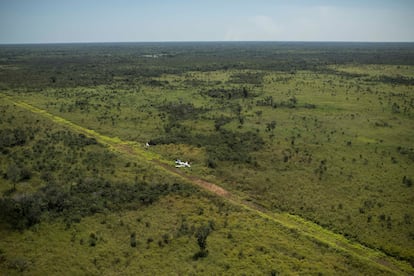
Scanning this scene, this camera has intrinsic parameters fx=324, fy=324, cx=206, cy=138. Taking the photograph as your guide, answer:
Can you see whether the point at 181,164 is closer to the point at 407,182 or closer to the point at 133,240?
the point at 133,240

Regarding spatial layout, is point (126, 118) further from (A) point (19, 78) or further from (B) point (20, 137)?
(A) point (19, 78)

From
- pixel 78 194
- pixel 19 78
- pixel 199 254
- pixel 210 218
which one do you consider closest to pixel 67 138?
pixel 78 194

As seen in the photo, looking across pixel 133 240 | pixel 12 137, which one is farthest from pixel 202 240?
pixel 12 137

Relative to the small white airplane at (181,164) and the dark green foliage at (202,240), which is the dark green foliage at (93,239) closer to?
the dark green foliage at (202,240)

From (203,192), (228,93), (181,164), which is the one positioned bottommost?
(203,192)

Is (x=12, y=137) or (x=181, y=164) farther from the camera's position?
(x=12, y=137)

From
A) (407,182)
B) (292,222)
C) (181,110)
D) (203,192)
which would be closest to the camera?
(292,222)
